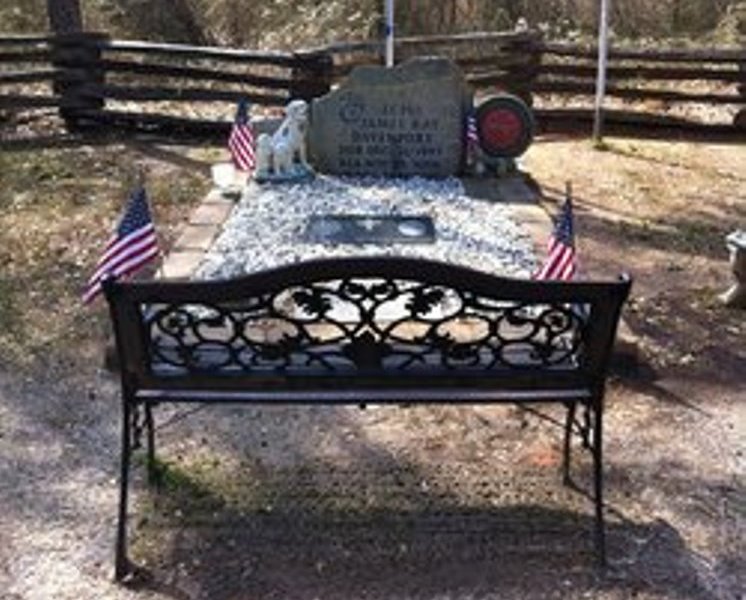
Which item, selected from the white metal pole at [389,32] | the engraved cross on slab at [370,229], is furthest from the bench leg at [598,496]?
the white metal pole at [389,32]

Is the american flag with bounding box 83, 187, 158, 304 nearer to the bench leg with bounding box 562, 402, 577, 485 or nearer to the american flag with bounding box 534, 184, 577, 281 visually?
the american flag with bounding box 534, 184, 577, 281

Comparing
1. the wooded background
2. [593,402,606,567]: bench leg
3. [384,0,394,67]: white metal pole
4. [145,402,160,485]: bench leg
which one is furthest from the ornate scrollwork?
the wooded background

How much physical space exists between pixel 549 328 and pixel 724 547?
100 centimetres

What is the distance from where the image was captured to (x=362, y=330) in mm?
3791

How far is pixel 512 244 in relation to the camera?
664 centimetres

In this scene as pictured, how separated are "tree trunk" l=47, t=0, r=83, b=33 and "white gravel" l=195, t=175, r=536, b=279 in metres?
4.76

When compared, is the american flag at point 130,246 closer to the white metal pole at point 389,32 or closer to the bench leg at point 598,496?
the bench leg at point 598,496

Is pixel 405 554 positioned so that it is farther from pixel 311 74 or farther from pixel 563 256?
pixel 311 74

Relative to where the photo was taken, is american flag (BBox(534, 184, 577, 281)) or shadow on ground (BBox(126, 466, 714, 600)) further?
american flag (BBox(534, 184, 577, 281))

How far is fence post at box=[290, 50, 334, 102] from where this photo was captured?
10266 millimetres

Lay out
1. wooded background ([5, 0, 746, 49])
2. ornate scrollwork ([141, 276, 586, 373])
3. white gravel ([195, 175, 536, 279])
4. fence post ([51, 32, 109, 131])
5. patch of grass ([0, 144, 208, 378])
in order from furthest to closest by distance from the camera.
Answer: wooded background ([5, 0, 746, 49]), fence post ([51, 32, 109, 131]), white gravel ([195, 175, 536, 279]), patch of grass ([0, 144, 208, 378]), ornate scrollwork ([141, 276, 586, 373])

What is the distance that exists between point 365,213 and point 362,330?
337cm

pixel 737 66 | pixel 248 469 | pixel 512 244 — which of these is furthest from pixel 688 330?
pixel 737 66

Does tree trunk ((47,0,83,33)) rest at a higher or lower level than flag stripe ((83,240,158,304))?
higher
